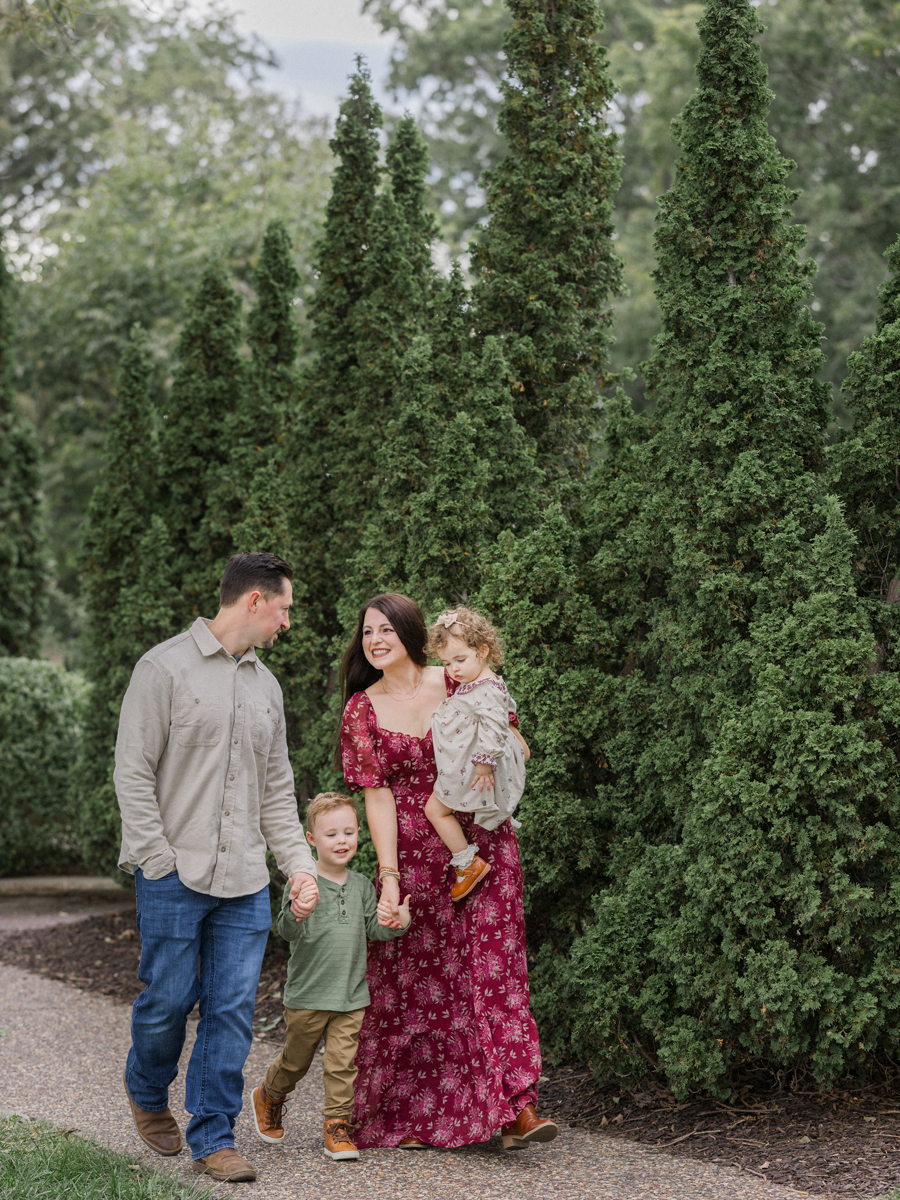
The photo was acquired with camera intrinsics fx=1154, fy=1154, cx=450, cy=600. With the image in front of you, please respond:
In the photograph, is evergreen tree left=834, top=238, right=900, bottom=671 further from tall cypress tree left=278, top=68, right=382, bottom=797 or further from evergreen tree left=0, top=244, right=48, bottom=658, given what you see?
evergreen tree left=0, top=244, right=48, bottom=658

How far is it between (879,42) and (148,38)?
18.1 m

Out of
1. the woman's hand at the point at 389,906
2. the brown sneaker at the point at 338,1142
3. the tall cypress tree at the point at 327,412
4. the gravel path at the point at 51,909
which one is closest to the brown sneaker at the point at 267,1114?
the brown sneaker at the point at 338,1142

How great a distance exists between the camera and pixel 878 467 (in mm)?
4207

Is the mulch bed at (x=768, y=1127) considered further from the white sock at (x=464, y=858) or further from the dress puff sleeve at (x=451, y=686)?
the dress puff sleeve at (x=451, y=686)

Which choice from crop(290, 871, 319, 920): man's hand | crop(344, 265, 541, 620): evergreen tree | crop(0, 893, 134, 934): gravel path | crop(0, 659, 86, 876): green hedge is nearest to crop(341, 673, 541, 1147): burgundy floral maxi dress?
crop(290, 871, 319, 920): man's hand

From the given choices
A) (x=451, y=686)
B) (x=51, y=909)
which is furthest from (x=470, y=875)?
(x=51, y=909)

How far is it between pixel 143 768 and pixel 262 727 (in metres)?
0.41

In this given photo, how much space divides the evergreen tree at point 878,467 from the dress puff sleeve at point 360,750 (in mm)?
1847

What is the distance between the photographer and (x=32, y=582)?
37.7 ft

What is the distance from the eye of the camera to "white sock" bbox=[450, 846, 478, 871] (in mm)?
3998

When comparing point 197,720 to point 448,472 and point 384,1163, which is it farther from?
point 448,472

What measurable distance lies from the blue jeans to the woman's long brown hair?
0.85m

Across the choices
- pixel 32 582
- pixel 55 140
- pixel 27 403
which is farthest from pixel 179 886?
pixel 55 140

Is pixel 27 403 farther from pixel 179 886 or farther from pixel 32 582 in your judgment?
pixel 179 886
